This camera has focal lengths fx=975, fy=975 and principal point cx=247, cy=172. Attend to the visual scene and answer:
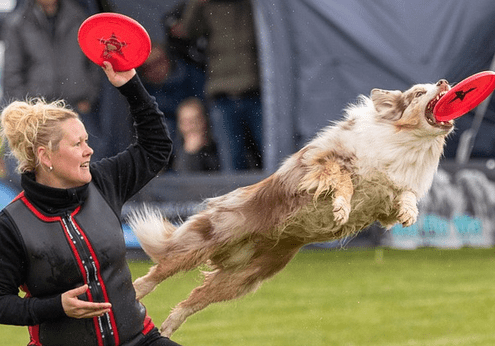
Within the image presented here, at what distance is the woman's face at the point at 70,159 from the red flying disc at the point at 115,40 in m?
0.33

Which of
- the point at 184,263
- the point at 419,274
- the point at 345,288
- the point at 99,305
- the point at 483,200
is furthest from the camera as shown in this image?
the point at 483,200

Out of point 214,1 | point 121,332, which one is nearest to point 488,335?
point 121,332

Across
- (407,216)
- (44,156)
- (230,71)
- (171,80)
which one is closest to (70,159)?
(44,156)

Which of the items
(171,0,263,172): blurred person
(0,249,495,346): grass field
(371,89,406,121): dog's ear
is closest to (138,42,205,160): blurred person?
(171,0,263,172): blurred person

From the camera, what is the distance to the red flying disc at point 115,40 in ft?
12.8

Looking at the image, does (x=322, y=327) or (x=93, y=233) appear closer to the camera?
(x=93, y=233)

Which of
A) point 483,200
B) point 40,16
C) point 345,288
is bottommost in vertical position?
point 345,288

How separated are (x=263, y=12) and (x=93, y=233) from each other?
6.84 m

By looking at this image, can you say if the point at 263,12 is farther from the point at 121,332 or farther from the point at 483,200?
the point at 121,332

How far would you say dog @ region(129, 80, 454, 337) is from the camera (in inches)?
Result: 173

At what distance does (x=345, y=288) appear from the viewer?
906 centimetres

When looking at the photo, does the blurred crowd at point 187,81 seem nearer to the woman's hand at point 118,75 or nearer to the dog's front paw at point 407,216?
the dog's front paw at point 407,216

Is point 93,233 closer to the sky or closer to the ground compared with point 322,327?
closer to the sky

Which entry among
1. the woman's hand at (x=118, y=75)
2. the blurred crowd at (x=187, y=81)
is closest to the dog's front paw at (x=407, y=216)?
the woman's hand at (x=118, y=75)
